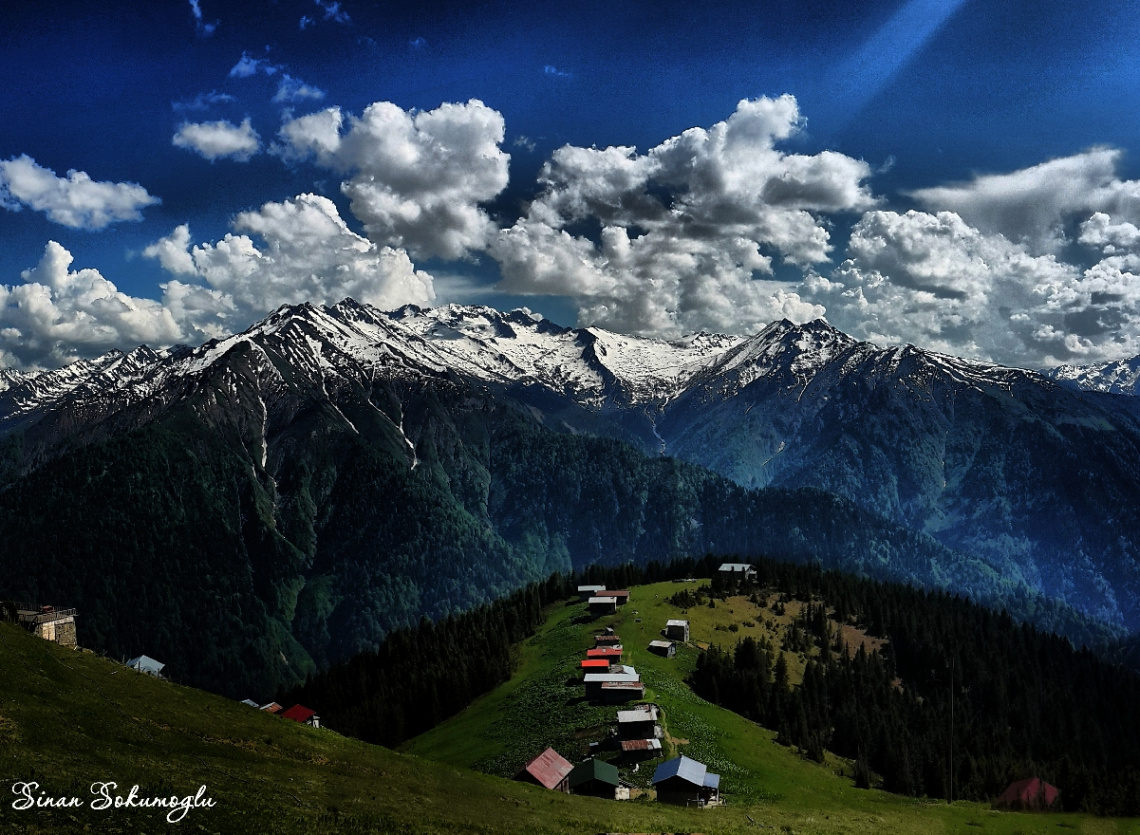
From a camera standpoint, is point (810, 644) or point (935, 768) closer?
point (935, 768)

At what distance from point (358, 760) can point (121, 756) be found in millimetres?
20578

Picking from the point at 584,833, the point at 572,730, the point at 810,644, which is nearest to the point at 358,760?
the point at 584,833

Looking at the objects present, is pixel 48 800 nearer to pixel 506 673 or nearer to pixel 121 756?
pixel 121 756

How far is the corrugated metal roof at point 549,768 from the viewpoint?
84438 millimetres

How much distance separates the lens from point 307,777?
5369cm

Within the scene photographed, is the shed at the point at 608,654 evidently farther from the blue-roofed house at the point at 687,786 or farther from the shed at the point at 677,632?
the blue-roofed house at the point at 687,786

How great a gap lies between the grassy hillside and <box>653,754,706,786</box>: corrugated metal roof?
4.59 metres

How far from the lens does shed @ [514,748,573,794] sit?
3312 inches

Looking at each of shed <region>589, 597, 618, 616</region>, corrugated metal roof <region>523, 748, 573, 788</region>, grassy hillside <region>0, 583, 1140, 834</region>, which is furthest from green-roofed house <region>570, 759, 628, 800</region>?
shed <region>589, 597, 618, 616</region>

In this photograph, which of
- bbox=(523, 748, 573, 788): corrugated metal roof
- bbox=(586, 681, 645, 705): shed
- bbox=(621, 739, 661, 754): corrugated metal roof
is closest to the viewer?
bbox=(523, 748, 573, 788): corrugated metal roof

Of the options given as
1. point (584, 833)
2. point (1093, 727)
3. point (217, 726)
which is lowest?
point (1093, 727)

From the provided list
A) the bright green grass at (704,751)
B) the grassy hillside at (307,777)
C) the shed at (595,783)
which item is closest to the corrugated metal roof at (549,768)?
the shed at (595,783)

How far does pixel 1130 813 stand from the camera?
93.1 metres

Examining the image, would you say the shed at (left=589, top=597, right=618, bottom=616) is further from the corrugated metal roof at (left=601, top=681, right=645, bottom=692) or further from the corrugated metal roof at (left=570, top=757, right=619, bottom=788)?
the corrugated metal roof at (left=570, top=757, right=619, bottom=788)
